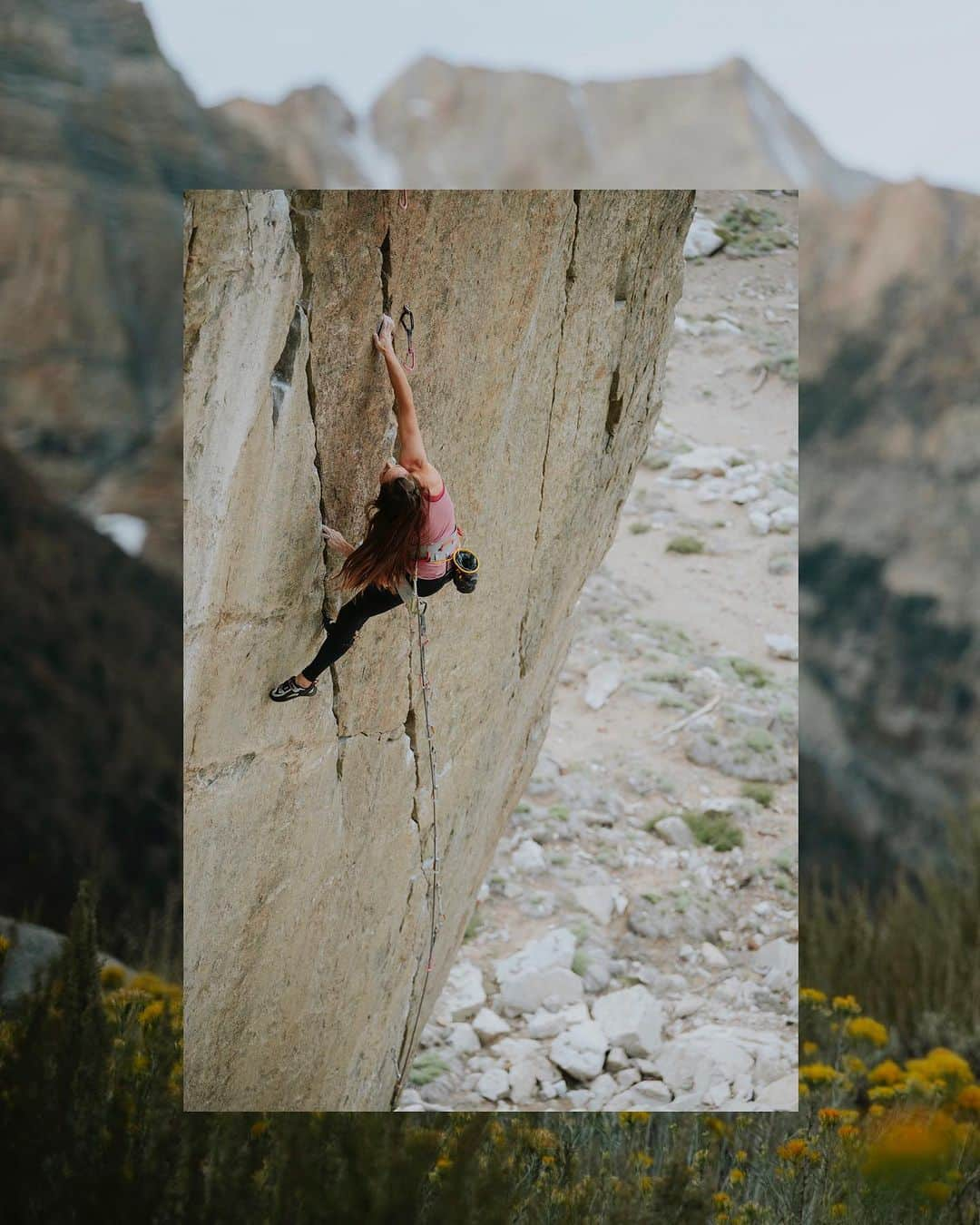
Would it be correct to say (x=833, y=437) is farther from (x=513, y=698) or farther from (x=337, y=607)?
(x=337, y=607)

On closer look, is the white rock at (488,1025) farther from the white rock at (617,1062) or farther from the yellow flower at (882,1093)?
the yellow flower at (882,1093)

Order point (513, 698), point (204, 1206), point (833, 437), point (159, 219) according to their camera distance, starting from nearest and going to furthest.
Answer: point (204, 1206) < point (159, 219) < point (513, 698) < point (833, 437)

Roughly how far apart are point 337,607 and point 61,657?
0.65 meters

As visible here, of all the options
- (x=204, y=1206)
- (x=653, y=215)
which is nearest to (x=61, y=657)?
(x=204, y=1206)

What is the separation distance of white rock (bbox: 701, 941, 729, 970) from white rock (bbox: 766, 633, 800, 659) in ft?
2.78

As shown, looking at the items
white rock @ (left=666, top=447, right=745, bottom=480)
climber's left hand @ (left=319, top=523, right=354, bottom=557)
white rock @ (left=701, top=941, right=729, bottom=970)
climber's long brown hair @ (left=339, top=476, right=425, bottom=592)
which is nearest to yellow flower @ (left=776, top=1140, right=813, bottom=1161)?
white rock @ (left=701, top=941, right=729, bottom=970)

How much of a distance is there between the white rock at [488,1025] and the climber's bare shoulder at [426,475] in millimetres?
1672

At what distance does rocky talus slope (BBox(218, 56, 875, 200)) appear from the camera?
108 inches

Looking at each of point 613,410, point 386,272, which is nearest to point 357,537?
point 386,272

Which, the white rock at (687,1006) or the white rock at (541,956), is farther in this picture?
the white rock at (541,956)

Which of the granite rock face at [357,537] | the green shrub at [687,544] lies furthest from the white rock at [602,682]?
the granite rock face at [357,537]

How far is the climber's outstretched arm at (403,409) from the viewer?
221 centimetres

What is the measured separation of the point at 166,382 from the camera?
2.56 m

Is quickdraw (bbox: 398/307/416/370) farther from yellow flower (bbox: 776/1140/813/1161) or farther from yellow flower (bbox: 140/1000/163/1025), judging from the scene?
yellow flower (bbox: 776/1140/813/1161)
